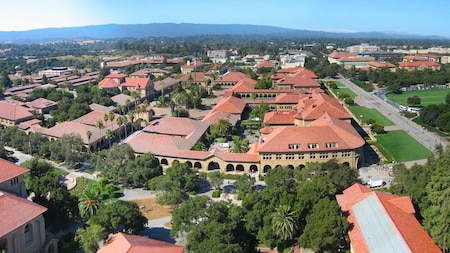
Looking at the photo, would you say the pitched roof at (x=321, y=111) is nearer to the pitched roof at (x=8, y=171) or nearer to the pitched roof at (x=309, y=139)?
the pitched roof at (x=309, y=139)

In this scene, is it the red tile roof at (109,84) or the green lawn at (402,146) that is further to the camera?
the red tile roof at (109,84)

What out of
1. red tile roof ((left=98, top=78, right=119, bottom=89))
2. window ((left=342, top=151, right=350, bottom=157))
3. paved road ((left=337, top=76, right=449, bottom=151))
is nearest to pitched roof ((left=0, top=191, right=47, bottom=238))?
window ((left=342, top=151, right=350, bottom=157))

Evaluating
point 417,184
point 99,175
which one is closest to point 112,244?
point 99,175

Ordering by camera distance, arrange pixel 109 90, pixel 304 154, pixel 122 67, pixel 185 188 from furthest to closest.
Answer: pixel 122 67, pixel 109 90, pixel 304 154, pixel 185 188

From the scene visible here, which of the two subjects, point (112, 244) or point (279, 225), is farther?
point (279, 225)

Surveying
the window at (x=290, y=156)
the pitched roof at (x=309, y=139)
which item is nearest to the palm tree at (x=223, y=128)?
the pitched roof at (x=309, y=139)

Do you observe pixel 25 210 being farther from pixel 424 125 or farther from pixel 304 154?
pixel 424 125

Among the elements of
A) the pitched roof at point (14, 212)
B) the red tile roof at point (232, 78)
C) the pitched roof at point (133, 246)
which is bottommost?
the pitched roof at point (133, 246)
